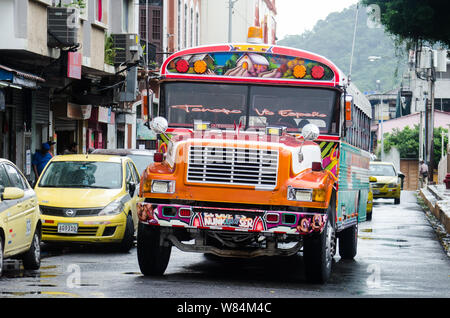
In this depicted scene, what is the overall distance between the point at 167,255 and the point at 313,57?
3366 mm

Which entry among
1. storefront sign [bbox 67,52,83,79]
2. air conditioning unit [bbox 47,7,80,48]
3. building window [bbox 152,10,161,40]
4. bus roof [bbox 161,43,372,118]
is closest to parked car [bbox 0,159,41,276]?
bus roof [bbox 161,43,372,118]

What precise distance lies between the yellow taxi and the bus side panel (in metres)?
3.78

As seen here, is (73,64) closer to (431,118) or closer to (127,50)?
(127,50)

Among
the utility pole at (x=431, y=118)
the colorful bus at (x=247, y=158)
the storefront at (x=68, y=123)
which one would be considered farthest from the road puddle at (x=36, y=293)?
the utility pole at (x=431, y=118)

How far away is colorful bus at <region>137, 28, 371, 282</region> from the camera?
1155cm

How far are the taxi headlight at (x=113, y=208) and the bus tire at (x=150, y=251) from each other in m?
3.81

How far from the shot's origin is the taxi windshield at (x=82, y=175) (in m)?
17.2

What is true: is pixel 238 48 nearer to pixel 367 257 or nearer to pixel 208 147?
pixel 208 147

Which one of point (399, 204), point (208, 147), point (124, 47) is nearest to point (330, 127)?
point (208, 147)

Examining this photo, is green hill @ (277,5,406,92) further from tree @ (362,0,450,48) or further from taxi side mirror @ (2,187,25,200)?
taxi side mirror @ (2,187,25,200)

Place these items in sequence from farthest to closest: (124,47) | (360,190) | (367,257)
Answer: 1. (124,47)
2. (360,190)
3. (367,257)

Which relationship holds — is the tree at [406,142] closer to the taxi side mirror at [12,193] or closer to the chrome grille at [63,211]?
the chrome grille at [63,211]

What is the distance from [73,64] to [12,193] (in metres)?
11.8

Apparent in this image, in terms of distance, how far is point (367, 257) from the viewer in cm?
1689
